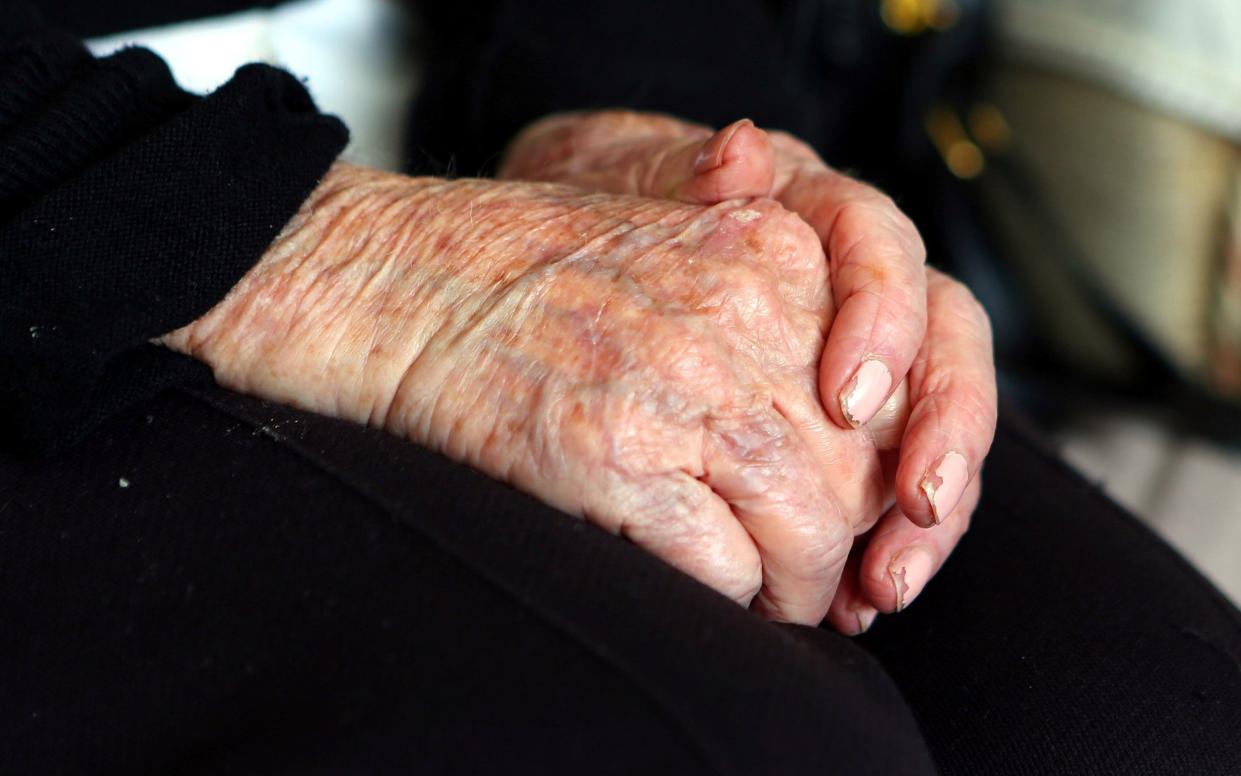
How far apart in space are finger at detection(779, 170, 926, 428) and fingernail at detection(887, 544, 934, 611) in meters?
0.09

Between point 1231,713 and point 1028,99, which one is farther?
point 1028,99

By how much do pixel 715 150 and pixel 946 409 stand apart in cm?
23

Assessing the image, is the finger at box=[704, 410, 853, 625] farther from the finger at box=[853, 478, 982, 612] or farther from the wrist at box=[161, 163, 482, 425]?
the wrist at box=[161, 163, 482, 425]

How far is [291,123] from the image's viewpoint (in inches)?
28.1

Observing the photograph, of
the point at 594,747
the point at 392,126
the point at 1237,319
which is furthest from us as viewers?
the point at 1237,319

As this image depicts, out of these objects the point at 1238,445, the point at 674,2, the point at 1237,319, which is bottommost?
the point at 1238,445

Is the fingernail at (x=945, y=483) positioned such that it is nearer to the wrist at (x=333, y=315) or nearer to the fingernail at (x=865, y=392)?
the fingernail at (x=865, y=392)

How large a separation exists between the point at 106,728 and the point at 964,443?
0.49 m

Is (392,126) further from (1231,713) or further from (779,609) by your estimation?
(1231,713)

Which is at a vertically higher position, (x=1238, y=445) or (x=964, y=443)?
(x=964, y=443)

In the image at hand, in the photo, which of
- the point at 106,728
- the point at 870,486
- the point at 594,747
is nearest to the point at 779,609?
the point at 870,486

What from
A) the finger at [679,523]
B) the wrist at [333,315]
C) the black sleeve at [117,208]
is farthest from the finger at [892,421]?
the black sleeve at [117,208]

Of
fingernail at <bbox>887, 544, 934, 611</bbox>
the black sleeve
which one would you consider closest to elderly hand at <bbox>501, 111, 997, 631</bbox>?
fingernail at <bbox>887, 544, 934, 611</bbox>

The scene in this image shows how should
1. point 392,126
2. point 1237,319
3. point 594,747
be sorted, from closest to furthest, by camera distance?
point 594,747 → point 392,126 → point 1237,319
